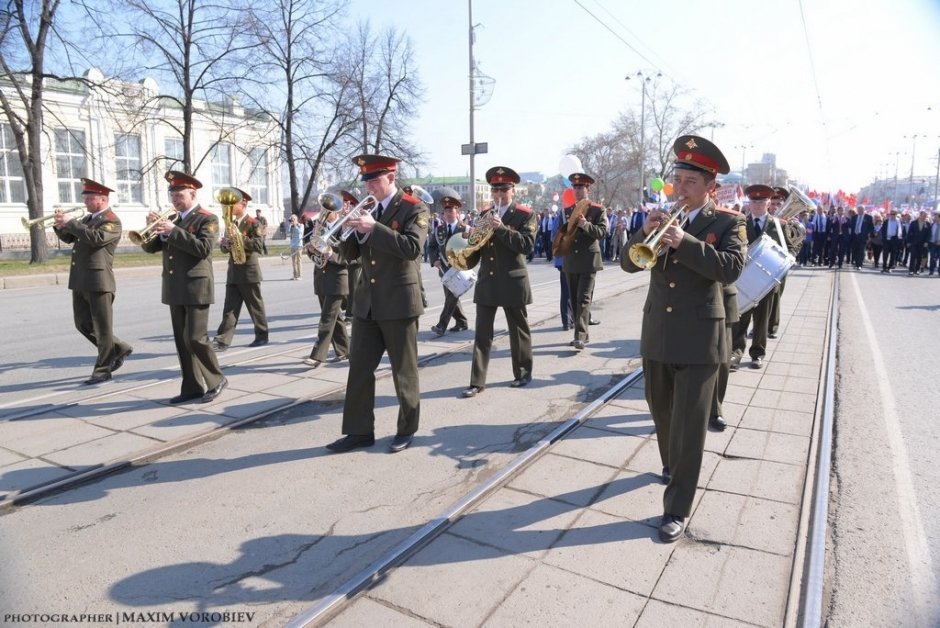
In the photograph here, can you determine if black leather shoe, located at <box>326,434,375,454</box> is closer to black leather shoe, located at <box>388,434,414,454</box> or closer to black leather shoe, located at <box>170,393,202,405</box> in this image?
black leather shoe, located at <box>388,434,414,454</box>

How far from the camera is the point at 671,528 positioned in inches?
145

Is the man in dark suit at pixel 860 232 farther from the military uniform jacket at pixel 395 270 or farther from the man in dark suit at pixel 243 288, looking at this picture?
the military uniform jacket at pixel 395 270

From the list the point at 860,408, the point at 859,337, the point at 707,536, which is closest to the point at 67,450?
the point at 707,536

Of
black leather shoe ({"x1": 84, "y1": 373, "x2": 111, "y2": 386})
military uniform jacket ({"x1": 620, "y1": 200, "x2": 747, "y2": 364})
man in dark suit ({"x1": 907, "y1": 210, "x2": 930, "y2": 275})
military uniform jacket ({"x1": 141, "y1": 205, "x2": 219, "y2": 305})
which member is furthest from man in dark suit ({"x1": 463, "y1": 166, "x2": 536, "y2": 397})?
man in dark suit ({"x1": 907, "y1": 210, "x2": 930, "y2": 275})

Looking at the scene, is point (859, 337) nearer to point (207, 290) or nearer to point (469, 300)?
point (469, 300)

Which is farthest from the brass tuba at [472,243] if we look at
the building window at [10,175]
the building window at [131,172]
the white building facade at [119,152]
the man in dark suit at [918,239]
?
the building window at [131,172]

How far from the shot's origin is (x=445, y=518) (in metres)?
3.85

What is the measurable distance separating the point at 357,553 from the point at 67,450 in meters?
2.81

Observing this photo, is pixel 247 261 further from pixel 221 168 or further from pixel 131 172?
pixel 221 168

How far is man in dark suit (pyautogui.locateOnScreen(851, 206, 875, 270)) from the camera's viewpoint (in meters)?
22.2

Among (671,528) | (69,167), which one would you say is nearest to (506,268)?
(671,528)

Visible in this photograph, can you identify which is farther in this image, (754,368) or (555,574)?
(754,368)

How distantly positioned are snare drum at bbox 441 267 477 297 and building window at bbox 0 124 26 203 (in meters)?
31.3

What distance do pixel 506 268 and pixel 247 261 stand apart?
4123 millimetres
